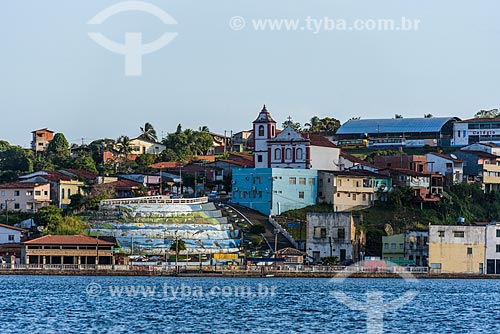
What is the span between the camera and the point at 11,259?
98.8 meters

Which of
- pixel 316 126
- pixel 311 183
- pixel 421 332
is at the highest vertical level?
pixel 316 126

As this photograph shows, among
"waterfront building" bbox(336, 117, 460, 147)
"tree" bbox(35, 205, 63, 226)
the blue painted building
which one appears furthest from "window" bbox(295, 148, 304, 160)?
"waterfront building" bbox(336, 117, 460, 147)

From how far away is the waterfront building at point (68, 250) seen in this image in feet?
322

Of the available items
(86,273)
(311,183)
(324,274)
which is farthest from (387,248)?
(86,273)

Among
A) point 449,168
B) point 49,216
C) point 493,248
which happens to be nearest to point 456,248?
point 493,248

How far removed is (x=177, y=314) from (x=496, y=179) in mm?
67581

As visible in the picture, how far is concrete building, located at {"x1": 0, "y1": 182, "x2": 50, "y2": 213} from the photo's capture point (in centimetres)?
11850

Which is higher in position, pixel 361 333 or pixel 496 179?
pixel 496 179

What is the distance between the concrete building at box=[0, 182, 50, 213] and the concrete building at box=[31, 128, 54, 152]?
1471 inches

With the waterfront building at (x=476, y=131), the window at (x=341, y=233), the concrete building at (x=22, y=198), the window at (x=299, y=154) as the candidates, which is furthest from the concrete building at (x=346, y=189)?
the waterfront building at (x=476, y=131)

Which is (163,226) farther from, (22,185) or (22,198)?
(22,185)

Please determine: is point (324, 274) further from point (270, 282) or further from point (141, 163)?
point (141, 163)

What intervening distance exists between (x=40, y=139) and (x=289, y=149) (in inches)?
1887

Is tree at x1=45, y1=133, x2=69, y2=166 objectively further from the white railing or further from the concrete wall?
the concrete wall
